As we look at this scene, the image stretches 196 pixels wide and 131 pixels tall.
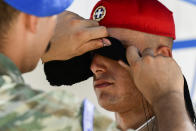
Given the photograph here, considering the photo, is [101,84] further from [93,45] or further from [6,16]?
[6,16]

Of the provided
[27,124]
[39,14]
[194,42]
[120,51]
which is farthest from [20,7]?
[194,42]

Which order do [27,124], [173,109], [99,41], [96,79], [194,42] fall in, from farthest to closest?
1. [194,42]
2. [96,79]
3. [99,41]
4. [173,109]
5. [27,124]

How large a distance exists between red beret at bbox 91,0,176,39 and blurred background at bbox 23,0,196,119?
259mm

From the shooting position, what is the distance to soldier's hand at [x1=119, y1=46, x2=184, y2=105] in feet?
3.84

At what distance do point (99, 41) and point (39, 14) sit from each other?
59 centimetres

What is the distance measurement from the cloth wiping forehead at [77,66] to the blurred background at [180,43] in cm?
22

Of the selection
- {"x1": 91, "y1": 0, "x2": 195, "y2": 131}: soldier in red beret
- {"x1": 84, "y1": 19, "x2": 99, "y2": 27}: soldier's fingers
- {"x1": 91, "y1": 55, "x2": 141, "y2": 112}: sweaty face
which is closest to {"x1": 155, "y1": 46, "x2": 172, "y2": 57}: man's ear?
{"x1": 91, "y1": 0, "x2": 195, "y2": 131}: soldier in red beret

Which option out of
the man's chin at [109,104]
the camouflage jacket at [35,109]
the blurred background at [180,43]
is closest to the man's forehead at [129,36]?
the man's chin at [109,104]

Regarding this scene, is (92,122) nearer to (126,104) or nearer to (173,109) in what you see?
(173,109)

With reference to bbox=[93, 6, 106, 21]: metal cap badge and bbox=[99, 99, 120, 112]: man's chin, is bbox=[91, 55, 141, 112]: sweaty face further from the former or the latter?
bbox=[93, 6, 106, 21]: metal cap badge

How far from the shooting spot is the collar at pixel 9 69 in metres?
0.72

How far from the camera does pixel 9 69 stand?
0.73 metres

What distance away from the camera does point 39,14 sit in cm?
76

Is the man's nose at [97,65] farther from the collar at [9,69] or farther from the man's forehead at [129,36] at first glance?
the collar at [9,69]
